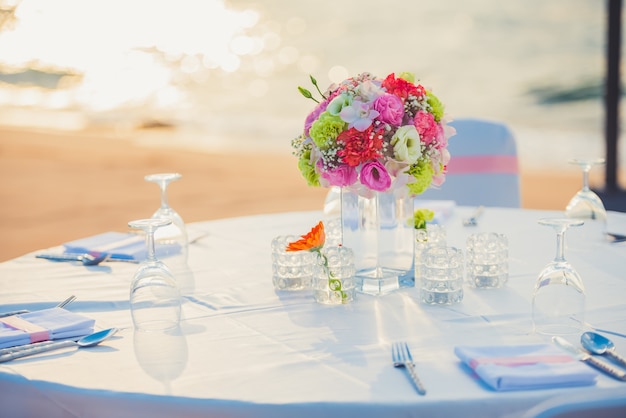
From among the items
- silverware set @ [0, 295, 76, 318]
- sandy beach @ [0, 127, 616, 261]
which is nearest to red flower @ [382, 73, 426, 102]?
silverware set @ [0, 295, 76, 318]

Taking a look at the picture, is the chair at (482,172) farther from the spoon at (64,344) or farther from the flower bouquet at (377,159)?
the spoon at (64,344)

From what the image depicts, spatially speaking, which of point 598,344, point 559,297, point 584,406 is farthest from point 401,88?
point 584,406

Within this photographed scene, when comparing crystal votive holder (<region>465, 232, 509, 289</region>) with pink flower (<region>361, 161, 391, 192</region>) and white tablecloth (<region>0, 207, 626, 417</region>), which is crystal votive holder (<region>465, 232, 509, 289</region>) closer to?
white tablecloth (<region>0, 207, 626, 417</region>)

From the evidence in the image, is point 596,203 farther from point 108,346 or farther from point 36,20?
point 36,20

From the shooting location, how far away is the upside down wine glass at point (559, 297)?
1.58 m

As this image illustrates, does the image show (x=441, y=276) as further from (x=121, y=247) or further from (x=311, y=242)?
(x=121, y=247)

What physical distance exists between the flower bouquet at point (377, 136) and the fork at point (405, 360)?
41cm

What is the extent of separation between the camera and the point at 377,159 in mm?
1731

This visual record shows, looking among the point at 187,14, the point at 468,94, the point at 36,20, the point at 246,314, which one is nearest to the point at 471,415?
the point at 246,314

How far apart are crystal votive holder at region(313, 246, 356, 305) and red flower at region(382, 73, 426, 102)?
370 millimetres

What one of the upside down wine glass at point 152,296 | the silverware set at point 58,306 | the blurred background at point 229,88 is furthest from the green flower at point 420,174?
the blurred background at point 229,88

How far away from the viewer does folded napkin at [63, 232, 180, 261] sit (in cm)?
224

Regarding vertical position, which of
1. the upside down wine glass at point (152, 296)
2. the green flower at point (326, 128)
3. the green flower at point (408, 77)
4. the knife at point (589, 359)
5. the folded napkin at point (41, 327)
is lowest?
the knife at point (589, 359)

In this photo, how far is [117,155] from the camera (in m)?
9.98
